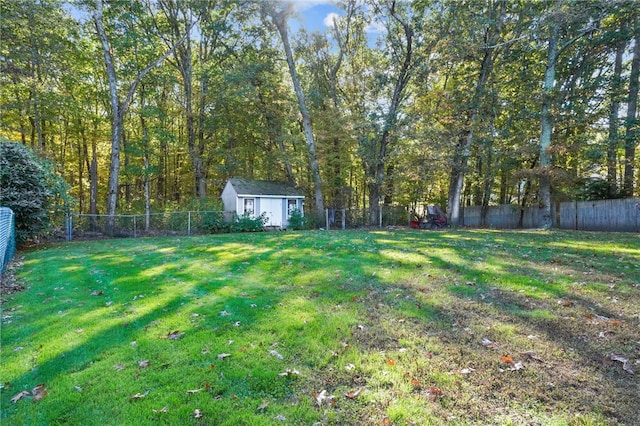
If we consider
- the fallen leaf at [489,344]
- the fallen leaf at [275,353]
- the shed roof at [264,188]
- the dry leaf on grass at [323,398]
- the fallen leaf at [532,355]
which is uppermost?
the shed roof at [264,188]

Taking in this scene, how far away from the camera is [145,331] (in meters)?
3.81

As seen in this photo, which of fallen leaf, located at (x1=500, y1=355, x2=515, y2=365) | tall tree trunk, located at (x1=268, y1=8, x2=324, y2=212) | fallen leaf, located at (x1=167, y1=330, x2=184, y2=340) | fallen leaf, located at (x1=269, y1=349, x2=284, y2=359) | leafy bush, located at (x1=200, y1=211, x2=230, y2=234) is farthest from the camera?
tall tree trunk, located at (x1=268, y1=8, x2=324, y2=212)

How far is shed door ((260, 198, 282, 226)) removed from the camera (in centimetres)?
2088

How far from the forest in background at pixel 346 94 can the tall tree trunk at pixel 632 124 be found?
0.07 meters

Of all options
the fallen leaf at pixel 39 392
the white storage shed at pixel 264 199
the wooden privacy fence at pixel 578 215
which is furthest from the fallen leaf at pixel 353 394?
the white storage shed at pixel 264 199

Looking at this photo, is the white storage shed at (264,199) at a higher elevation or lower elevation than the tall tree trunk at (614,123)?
lower

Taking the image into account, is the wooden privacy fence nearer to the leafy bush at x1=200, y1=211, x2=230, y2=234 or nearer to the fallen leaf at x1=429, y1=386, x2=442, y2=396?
the fallen leaf at x1=429, y1=386, x2=442, y2=396

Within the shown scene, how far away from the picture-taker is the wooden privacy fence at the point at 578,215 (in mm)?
13367

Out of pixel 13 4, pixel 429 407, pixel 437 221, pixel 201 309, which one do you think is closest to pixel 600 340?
pixel 429 407

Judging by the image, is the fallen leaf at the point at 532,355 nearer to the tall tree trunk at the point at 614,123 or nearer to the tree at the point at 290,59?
the tall tree trunk at the point at 614,123

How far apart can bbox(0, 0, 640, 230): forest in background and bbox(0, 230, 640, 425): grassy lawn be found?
9.98 metres

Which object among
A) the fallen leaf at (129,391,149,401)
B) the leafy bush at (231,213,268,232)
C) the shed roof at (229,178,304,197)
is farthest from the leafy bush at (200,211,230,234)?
the fallen leaf at (129,391,149,401)

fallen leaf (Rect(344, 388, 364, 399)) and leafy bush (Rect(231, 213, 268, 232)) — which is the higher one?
leafy bush (Rect(231, 213, 268, 232))

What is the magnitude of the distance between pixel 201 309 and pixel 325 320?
1.76 metres
